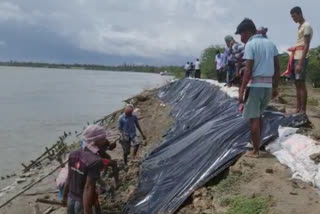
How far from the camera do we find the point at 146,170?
26.0 ft

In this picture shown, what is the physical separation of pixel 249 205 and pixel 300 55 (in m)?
3.24

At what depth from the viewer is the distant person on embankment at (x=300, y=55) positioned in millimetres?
7117

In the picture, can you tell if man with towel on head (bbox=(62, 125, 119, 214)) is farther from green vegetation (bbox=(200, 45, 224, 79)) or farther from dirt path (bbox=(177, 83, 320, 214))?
green vegetation (bbox=(200, 45, 224, 79))

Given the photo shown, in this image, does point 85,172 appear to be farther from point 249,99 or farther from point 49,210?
point 49,210

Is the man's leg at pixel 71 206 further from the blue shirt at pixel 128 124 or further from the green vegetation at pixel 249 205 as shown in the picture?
the blue shirt at pixel 128 124

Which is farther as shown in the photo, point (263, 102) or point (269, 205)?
point (263, 102)

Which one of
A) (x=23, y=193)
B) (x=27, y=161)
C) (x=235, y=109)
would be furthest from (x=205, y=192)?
(x=27, y=161)

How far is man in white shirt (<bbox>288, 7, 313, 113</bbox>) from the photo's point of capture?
7.12 meters

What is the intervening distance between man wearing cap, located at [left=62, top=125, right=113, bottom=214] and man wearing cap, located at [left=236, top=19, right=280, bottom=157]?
6.77 feet

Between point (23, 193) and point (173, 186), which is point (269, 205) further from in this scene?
point (23, 193)

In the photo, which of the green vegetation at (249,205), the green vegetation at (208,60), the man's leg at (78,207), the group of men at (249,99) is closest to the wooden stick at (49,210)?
the group of men at (249,99)

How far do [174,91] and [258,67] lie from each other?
14.0 m

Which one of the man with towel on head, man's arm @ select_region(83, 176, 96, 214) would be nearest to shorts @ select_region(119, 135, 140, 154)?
the man with towel on head

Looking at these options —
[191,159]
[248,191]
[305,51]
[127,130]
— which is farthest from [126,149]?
[248,191]
